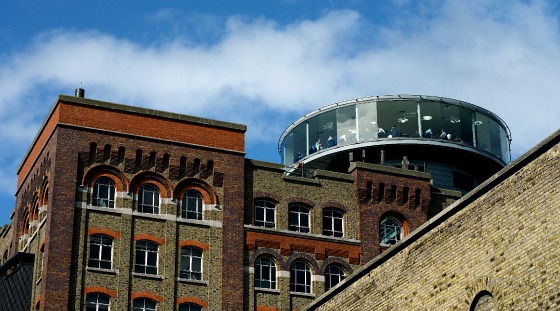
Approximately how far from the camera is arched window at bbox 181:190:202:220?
211ft

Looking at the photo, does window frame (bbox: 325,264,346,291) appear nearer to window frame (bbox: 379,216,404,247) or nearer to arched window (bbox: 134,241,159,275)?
window frame (bbox: 379,216,404,247)

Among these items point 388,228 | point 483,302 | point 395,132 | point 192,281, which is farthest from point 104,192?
point 483,302

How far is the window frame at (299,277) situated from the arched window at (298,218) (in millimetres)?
1925

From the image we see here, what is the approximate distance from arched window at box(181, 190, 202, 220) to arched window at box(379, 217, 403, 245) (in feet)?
34.6

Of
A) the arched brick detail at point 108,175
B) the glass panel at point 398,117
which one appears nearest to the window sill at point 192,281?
the arched brick detail at point 108,175

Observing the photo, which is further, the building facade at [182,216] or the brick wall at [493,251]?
the building facade at [182,216]

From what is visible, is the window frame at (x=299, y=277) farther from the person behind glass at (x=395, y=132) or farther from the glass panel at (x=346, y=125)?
the person behind glass at (x=395, y=132)

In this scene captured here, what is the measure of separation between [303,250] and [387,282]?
26.2 meters

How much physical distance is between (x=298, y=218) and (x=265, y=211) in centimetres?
193

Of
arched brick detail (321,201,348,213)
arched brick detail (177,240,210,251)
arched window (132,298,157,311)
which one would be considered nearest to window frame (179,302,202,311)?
arched window (132,298,157,311)

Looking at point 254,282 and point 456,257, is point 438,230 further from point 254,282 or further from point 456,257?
point 254,282

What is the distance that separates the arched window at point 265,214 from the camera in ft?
217

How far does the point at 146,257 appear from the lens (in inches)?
2459

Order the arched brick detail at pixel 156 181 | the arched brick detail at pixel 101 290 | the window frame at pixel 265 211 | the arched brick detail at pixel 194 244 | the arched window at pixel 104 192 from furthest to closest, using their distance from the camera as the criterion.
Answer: the window frame at pixel 265 211
the arched brick detail at pixel 156 181
the arched brick detail at pixel 194 244
the arched window at pixel 104 192
the arched brick detail at pixel 101 290
